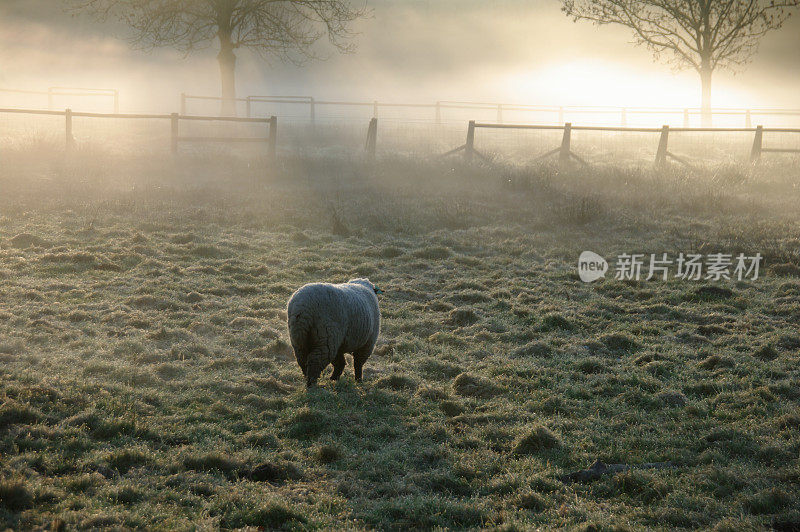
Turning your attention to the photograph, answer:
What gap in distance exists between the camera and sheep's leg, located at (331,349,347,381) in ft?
21.1

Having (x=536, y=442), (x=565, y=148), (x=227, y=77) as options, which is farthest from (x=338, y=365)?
(x=227, y=77)

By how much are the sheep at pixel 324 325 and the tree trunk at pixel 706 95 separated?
2868 cm

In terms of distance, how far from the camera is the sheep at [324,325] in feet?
19.3

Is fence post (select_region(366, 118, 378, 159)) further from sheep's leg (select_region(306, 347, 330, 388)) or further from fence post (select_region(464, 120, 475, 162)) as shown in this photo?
sheep's leg (select_region(306, 347, 330, 388))

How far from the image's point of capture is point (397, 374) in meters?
6.56

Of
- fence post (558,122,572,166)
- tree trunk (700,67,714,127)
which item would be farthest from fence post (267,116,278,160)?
tree trunk (700,67,714,127)

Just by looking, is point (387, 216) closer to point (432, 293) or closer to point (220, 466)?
point (432, 293)

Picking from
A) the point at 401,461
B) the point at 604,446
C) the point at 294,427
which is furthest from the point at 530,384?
the point at 294,427

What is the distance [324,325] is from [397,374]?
1.08 m

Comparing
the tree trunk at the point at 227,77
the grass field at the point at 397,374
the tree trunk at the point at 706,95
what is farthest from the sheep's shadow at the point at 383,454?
the tree trunk at the point at 706,95

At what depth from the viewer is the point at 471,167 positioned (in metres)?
18.2

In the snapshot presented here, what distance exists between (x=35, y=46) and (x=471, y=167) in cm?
4161

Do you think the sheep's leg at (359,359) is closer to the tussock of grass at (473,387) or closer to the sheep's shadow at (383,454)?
the sheep's shadow at (383,454)

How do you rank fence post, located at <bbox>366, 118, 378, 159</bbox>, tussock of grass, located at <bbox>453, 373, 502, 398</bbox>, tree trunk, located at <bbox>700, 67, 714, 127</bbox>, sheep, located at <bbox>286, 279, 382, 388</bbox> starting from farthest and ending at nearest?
tree trunk, located at <bbox>700, 67, 714, 127</bbox>, fence post, located at <bbox>366, 118, 378, 159</bbox>, tussock of grass, located at <bbox>453, 373, 502, 398</bbox>, sheep, located at <bbox>286, 279, 382, 388</bbox>
